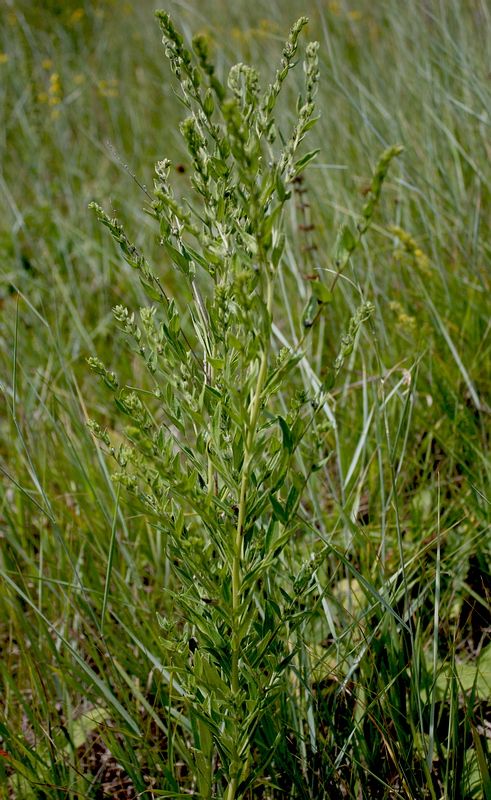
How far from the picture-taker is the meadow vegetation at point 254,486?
0.68m

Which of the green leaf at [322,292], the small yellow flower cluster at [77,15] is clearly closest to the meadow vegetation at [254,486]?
the green leaf at [322,292]

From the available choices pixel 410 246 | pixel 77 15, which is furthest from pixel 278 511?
pixel 77 15

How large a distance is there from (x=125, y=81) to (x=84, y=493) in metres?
4.21

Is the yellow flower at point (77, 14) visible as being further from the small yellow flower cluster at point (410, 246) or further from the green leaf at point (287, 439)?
the green leaf at point (287, 439)

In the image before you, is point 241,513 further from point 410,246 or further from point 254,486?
point 410,246

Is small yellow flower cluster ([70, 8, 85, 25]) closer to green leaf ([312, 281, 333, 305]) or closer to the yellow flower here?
the yellow flower

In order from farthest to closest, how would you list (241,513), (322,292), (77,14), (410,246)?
(77,14)
(410,246)
(241,513)
(322,292)

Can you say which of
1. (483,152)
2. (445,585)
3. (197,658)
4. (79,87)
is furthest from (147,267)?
(79,87)

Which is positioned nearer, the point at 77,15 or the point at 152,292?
the point at 152,292

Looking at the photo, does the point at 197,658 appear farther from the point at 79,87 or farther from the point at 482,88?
the point at 79,87

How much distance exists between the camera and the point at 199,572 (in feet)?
2.29

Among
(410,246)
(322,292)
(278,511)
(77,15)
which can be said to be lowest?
(278,511)

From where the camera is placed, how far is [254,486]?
0.72m

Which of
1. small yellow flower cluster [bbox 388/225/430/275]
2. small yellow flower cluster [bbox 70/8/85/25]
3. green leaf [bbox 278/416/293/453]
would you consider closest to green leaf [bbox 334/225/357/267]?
green leaf [bbox 278/416/293/453]
